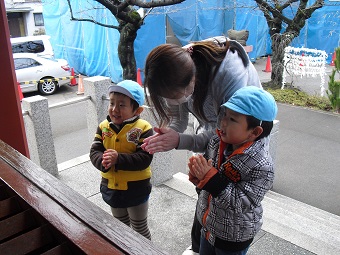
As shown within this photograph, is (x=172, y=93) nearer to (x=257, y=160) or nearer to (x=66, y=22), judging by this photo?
(x=257, y=160)

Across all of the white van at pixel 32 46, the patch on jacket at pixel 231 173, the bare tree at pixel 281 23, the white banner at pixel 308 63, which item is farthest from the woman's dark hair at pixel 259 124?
the white van at pixel 32 46

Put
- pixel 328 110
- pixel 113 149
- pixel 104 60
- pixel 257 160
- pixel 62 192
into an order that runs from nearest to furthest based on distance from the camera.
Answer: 1. pixel 62 192
2. pixel 257 160
3. pixel 113 149
4. pixel 328 110
5. pixel 104 60

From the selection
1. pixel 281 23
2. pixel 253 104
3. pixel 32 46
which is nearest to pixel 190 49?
pixel 253 104

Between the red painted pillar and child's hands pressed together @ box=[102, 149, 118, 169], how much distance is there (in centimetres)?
50

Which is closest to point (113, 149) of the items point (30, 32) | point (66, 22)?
point (66, 22)

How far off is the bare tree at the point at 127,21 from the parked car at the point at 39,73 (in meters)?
5.89

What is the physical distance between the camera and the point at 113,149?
2.24 metres

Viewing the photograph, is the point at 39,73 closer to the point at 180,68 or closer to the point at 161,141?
the point at 161,141

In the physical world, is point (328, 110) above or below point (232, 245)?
below

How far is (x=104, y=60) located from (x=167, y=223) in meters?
9.88

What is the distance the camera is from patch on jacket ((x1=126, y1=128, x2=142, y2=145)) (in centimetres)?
221

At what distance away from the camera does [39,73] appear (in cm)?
1051

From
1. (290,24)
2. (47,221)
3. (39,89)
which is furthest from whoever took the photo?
(39,89)

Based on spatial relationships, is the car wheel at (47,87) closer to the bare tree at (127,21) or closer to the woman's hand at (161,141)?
the bare tree at (127,21)
